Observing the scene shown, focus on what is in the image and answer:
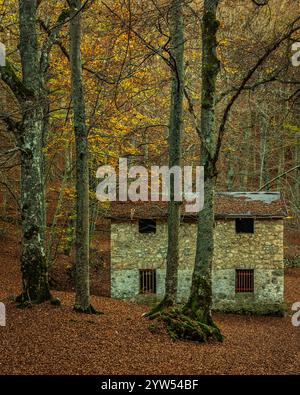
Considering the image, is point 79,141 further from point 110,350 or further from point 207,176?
point 110,350

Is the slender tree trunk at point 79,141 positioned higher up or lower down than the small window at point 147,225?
higher up

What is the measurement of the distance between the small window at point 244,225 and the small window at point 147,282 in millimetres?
4129

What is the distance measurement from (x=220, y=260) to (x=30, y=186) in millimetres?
12233

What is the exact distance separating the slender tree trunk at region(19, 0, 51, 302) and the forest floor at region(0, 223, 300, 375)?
57 cm

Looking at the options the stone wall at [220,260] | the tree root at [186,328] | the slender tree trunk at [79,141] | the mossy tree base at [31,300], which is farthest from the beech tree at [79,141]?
the stone wall at [220,260]

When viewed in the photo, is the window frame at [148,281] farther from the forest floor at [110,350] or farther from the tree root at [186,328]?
the tree root at [186,328]

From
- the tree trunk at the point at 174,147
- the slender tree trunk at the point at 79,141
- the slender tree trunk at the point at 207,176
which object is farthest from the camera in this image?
the tree trunk at the point at 174,147

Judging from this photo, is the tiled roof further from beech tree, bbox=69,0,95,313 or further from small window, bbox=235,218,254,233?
beech tree, bbox=69,0,95,313

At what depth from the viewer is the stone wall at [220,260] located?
1994 cm

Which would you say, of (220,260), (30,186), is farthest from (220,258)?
(30,186)

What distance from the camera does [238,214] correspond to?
776 inches

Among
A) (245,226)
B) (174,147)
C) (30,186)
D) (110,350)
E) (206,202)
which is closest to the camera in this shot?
(110,350)

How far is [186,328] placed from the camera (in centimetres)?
926
